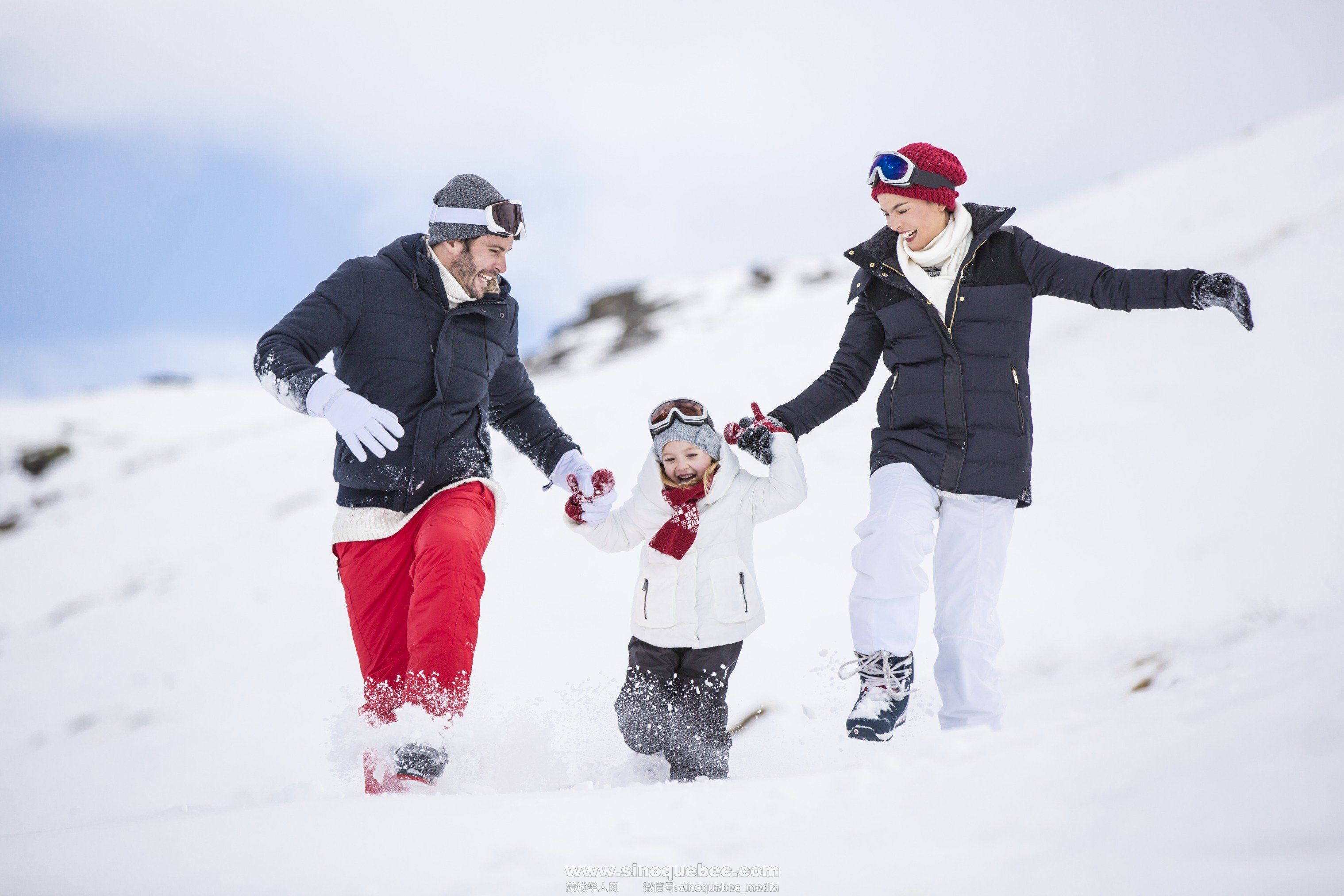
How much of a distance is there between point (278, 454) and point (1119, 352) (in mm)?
11477

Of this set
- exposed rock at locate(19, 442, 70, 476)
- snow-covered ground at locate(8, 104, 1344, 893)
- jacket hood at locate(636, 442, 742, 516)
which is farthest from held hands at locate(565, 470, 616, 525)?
exposed rock at locate(19, 442, 70, 476)

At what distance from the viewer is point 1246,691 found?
6.67ft

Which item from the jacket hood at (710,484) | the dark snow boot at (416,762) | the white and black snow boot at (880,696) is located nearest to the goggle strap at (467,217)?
the jacket hood at (710,484)

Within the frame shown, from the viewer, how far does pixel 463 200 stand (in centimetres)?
365

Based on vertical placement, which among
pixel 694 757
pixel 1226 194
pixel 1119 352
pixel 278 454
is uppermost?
pixel 1226 194

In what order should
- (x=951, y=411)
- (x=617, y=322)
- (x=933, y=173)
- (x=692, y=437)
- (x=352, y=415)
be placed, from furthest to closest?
(x=617, y=322)
(x=692, y=437)
(x=933, y=173)
(x=951, y=411)
(x=352, y=415)

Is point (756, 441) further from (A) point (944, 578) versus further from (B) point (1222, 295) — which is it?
→ (B) point (1222, 295)

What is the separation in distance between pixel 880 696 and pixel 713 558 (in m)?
0.93

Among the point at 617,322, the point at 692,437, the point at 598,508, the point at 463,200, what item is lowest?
the point at 598,508

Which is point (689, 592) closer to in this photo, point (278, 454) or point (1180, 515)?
point (1180, 515)

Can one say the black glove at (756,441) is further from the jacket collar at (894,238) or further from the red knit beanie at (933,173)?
the red knit beanie at (933,173)

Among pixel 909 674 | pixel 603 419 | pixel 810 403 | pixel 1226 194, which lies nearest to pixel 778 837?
pixel 909 674

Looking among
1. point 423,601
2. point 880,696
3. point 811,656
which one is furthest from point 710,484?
point 811,656

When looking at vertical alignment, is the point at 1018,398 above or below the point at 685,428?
below
